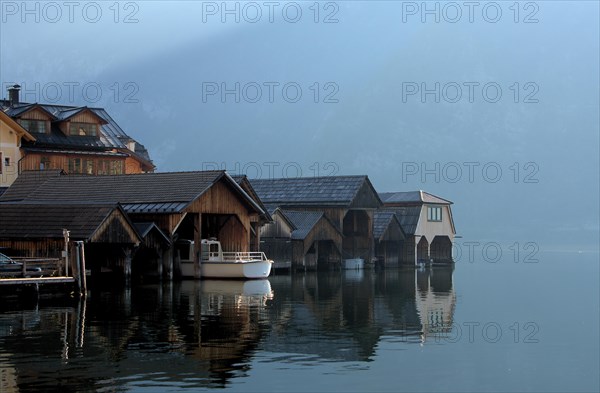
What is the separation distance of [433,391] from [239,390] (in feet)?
16.9

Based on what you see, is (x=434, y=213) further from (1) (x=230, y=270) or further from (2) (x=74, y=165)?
(1) (x=230, y=270)

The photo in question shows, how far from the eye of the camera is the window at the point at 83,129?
3526 inches

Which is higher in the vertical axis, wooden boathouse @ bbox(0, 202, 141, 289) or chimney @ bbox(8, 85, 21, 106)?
chimney @ bbox(8, 85, 21, 106)

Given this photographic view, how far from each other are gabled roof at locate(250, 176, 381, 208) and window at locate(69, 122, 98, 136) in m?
15.8

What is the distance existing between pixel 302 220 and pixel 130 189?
17657mm

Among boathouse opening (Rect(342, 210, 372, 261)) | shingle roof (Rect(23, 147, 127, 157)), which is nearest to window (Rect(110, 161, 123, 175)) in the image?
shingle roof (Rect(23, 147, 127, 157))

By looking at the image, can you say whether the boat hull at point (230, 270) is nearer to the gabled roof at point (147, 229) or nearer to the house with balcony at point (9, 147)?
the gabled roof at point (147, 229)

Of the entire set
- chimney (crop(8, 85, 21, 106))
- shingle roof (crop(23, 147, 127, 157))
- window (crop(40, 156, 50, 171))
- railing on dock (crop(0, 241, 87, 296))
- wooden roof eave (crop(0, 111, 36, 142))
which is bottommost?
railing on dock (crop(0, 241, 87, 296))

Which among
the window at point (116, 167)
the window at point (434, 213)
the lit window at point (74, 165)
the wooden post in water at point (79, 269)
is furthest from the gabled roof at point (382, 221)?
the wooden post in water at point (79, 269)

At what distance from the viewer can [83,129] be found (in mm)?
90250

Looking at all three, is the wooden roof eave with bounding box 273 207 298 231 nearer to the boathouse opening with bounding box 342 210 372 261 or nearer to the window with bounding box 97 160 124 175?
the boathouse opening with bounding box 342 210 372 261

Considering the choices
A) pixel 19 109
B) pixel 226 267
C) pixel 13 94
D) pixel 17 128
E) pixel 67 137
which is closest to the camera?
pixel 226 267

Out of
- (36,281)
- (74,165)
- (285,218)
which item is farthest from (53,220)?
(74,165)

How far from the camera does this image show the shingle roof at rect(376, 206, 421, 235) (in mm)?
97250
